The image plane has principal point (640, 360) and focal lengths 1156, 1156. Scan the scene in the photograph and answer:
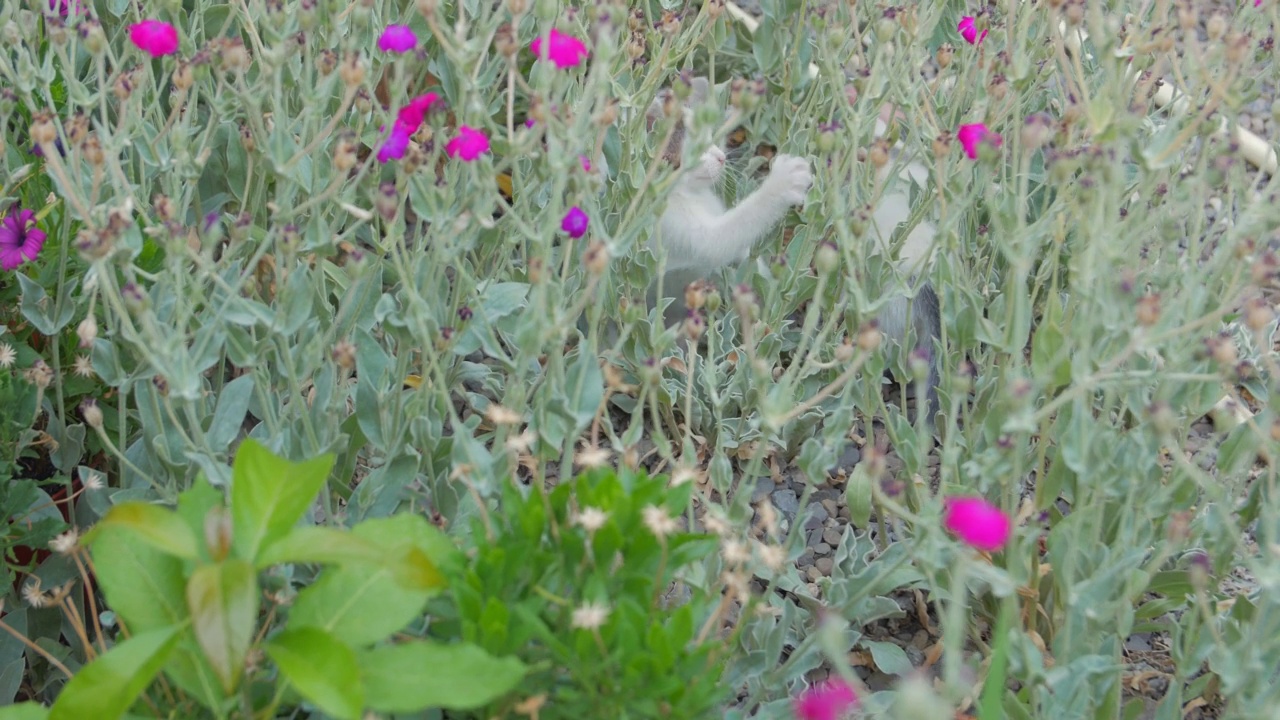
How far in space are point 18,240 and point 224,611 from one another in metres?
0.79

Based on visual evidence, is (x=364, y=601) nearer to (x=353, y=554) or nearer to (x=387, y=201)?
(x=353, y=554)

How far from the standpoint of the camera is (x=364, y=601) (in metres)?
1.14

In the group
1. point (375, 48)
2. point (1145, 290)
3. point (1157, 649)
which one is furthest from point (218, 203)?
point (1157, 649)

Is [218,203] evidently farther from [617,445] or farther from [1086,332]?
[1086,332]

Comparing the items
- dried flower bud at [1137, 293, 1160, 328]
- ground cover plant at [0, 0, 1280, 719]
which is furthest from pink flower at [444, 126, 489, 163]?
dried flower bud at [1137, 293, 1160, 328]

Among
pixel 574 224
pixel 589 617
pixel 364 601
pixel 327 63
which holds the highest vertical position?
pixel 327 63

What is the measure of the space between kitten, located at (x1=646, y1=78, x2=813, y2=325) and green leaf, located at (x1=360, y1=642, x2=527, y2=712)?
1.01 meters

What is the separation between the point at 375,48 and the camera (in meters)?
1.90

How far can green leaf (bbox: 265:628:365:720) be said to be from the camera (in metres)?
0.97

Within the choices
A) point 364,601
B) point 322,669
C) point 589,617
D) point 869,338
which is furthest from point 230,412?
point 869,338

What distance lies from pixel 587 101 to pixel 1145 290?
40.5 inches

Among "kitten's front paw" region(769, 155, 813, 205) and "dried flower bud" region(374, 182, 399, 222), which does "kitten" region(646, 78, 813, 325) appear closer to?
"kitten's front paw" region(769, 155, 813, 205)

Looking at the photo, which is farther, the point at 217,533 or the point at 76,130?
the point at 76,130

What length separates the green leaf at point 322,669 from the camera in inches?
38.3
